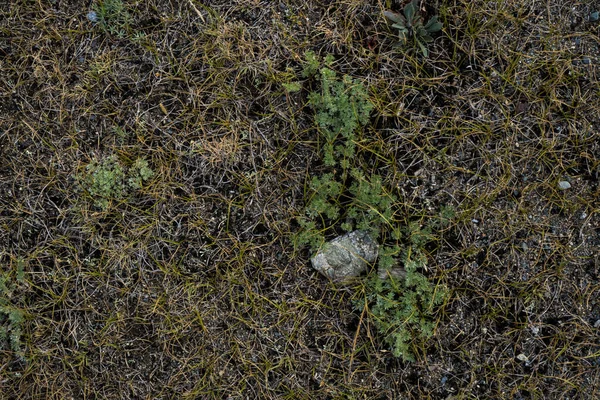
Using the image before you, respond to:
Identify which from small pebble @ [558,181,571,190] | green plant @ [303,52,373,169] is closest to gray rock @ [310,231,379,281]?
green plant @ [303,52,373,169]

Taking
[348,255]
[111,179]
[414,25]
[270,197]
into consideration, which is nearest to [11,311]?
[111,179]

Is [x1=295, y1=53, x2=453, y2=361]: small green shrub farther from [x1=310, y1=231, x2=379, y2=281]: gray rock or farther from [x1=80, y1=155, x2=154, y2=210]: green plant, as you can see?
[x1=80, y1=155, x2=154, y2=210]: green plant

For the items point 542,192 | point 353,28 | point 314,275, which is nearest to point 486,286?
point 542,192

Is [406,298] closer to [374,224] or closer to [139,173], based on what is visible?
[374,224]

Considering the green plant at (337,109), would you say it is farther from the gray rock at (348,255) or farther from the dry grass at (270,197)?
the gray rock at (348,255)

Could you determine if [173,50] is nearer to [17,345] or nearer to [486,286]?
[17,345]

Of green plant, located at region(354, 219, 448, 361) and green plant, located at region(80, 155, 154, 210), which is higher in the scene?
green plant, located at region(80, 155, 154, 210)
